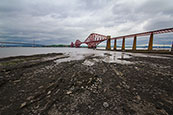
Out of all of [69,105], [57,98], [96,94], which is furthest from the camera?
[96,94]

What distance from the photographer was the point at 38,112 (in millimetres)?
→ 1661

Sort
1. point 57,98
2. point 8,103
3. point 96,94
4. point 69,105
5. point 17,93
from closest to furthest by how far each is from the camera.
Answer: point 69,105, point 8,103, point 57,98, point 96,94, point 17,93

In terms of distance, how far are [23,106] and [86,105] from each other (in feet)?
5.56

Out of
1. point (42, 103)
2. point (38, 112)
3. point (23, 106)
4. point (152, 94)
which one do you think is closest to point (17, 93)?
point (23, 106)

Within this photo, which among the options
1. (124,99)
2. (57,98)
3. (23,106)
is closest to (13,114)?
(23,106)

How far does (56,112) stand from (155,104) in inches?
101

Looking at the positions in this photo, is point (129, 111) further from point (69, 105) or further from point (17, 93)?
point (17, 93)

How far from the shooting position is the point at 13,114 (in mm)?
1649

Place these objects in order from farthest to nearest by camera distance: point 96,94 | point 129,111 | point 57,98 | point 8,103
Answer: point 96,94 < point 57,98 < point 8,103 < point 129,111

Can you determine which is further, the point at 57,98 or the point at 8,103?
the point at 57,98

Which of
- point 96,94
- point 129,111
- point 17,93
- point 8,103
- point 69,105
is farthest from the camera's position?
point 17,93

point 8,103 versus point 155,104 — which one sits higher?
point 155,104

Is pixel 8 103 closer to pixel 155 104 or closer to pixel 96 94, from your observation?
pixel 96 94

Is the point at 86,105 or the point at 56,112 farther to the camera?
the point at 86,105
